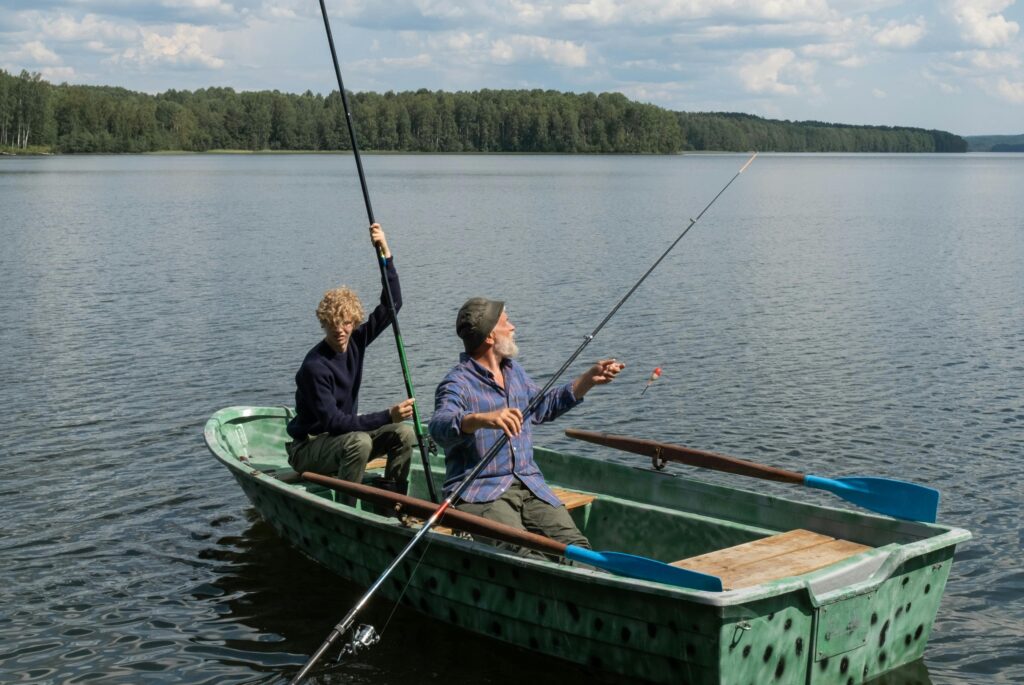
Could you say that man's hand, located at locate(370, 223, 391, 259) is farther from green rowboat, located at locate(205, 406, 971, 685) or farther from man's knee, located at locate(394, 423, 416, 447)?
green rowboat, located at locate(205, 406, 971, 685)

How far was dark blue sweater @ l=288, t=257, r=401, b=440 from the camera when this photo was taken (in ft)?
30.2

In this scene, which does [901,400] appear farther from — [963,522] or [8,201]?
[8,201]

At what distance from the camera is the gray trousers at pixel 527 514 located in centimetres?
772

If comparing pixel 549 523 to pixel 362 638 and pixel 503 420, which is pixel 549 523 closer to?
pixel 503 420

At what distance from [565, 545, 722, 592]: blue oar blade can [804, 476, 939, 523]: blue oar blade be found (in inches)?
69.5

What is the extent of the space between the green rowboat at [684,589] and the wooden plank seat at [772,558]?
14 millimetres

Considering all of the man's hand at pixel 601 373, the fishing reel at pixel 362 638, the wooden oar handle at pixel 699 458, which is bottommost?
the fishing reel at pixel 362 638

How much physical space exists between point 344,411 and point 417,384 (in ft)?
22.4

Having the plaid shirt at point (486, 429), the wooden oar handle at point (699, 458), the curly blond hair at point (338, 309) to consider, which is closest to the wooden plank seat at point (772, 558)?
the wooden oar handle at point (699, 458)

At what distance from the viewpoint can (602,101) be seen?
591 ft

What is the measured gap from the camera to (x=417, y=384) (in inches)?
640

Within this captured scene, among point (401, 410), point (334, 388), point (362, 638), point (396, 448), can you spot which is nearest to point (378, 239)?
point (334, 388)

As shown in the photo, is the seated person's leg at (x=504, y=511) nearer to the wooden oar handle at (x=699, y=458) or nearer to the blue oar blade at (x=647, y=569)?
the blue oar blade at (x=647, y=569)

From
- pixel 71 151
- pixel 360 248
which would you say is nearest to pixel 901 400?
pixel 360 248
